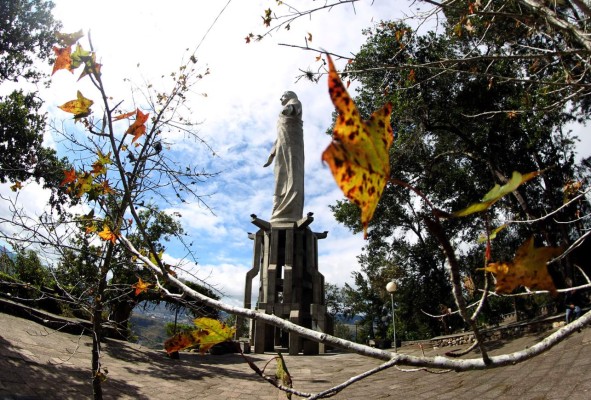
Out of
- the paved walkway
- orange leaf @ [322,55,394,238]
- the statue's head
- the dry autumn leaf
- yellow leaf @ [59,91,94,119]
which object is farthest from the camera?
the statue's head

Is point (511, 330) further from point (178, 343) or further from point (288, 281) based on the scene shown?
point (178, 343)

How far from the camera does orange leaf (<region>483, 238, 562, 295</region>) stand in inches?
30.9

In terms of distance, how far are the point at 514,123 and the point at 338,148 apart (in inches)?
529

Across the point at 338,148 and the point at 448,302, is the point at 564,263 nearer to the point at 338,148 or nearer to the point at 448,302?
the point at 448,302

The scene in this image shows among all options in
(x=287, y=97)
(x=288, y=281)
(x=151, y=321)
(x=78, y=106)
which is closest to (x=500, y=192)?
(x=78, y=106)

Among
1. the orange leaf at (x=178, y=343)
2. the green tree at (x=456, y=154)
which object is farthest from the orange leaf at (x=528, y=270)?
the green tree at (x=456, y=154)

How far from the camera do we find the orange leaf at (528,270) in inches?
30.9

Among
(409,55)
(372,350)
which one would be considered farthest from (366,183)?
(409,55)

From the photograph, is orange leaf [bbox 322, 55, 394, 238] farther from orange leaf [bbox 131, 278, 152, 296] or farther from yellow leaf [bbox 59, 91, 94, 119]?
orange leaf [bbox 131, 278, 152, 296]

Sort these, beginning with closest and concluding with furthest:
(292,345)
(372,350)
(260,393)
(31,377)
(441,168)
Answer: (372,350) < (31,377) < (260,393) < (292,345) < (441,168)

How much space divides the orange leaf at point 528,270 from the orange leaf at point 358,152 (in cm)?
35

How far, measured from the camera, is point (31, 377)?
16.5 feet

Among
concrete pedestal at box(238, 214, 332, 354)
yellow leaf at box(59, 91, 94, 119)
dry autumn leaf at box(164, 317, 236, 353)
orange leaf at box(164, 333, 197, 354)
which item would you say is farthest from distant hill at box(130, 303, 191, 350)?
concrete pedestal at box(238, 214, 332, 354)

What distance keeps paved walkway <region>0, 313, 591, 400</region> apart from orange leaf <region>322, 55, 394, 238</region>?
A: 4384 millimetres
